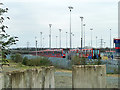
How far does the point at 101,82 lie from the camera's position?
13.5ft

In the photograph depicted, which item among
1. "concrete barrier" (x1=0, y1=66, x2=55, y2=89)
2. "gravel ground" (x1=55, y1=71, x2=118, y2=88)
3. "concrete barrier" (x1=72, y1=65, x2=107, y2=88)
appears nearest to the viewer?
"concrete barrier" (x1=0, y1=66, x2=55, y2=89)

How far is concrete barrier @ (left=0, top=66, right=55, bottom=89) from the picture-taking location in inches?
154

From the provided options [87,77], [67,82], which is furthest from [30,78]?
[67,82]

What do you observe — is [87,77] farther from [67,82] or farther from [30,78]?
[67,82]

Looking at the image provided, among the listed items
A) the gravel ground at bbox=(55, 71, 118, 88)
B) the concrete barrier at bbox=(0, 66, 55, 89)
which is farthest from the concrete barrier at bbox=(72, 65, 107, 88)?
the gravel ground at bbox=(55, 71, 118, 88)

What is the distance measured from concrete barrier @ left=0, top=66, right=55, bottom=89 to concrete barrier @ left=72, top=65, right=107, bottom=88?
76 centimetres

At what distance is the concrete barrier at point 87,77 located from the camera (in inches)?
159

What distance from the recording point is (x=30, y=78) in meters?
4.20

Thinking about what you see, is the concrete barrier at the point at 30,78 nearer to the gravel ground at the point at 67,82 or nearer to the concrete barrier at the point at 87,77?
the concrete barrier at the point at 87,77

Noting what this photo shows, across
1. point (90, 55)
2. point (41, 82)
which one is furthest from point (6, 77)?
point (90, 55)

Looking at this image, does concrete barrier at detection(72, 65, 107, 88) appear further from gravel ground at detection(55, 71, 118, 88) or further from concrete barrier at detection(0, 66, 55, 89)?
gravel ground at detection(55, 71, 118, 88)

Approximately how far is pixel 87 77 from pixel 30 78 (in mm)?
1047

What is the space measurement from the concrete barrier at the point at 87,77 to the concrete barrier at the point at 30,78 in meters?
0.76

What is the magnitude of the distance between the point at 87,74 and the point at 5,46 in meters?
2.28
